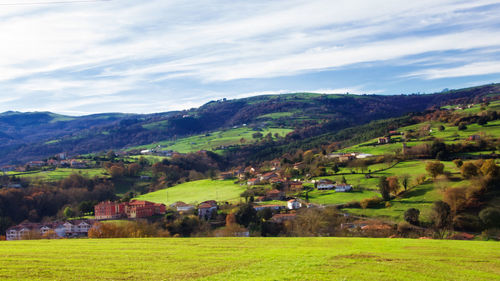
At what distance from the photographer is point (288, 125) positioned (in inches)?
7717

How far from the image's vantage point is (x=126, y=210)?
6744cm

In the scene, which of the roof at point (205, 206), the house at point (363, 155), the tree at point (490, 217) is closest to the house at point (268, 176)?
the house at point (363, 155)

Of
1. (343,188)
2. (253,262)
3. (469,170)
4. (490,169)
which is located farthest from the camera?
(343,188)

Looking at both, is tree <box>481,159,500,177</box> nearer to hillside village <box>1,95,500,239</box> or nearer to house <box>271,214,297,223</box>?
hillside village <box>1,95,500,239</box>

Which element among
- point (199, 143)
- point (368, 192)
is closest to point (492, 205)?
point (368, 192)

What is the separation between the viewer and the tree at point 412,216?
4481 cm

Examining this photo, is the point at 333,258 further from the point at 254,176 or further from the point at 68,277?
the point at 254,176

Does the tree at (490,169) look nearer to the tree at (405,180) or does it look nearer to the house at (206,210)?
the tree at (405,180)

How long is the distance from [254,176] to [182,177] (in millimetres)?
27586

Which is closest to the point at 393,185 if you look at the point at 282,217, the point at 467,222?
the point at 467,222

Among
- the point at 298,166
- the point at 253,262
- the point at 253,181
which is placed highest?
the point at 253,262

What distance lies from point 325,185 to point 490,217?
28.6m

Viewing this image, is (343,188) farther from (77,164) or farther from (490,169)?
(77,164)

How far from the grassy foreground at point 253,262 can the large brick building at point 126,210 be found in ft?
130
